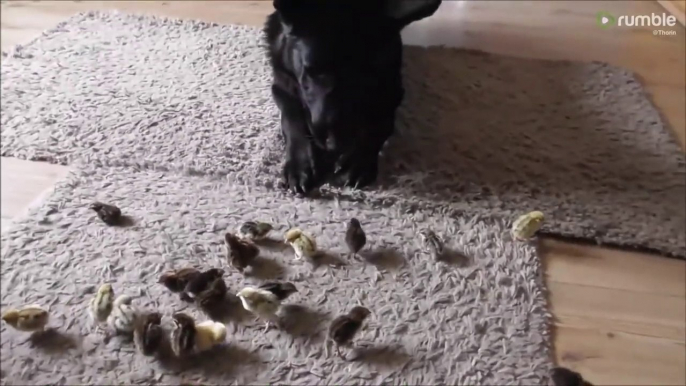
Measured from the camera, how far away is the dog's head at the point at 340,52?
133cm

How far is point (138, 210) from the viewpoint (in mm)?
1365

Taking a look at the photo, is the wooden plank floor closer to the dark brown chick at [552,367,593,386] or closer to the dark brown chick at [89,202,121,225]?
the dark brown chick at [552,367,593,386]

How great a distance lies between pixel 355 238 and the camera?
1.26 m

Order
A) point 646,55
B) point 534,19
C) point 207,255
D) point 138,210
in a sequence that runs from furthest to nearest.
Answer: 1. point 534,19
2. point 646,55
3. point 138,210
4. point 207,255

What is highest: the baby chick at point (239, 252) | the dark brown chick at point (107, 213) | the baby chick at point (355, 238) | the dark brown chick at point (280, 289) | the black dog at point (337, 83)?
the black dog at point (337, 83)

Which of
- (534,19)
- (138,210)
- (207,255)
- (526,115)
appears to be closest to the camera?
(207,255)

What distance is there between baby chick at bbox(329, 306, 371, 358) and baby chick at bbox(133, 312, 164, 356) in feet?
0.93

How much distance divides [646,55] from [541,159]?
0.97 metres

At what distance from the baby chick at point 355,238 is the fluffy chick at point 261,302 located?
223mm

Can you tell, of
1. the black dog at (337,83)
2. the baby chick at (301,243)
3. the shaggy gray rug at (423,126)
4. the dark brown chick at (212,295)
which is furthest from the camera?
the shaggy gray rug at (423,126)

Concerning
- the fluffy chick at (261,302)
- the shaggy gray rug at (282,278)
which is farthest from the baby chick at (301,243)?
the fluffy chick at (261,302)

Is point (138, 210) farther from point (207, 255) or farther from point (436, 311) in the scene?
point (436, 311)

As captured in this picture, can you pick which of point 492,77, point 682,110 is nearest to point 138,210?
point 492,77

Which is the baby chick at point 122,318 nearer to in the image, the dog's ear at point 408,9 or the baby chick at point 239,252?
the baby chick at point 239,252
